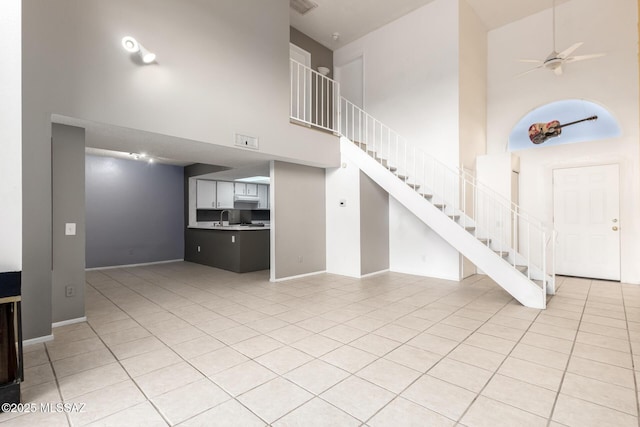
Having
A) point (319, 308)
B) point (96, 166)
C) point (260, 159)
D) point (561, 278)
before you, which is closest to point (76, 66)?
point (260, 159)

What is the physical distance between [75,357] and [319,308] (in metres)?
2.42

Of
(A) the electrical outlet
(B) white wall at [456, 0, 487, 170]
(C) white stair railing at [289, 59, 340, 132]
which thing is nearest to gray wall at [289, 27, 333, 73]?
(C) white stair railing at [289, 59, 340, 132]

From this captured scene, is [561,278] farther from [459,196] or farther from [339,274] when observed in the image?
[339,274]

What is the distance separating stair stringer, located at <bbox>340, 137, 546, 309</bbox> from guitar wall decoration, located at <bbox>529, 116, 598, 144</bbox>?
9.89ft

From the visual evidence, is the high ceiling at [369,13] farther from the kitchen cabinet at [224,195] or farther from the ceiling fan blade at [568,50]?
the kitchen cabinet at [224,195]

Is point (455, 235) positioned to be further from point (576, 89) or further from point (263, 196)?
point (263, 196)

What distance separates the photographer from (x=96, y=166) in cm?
658

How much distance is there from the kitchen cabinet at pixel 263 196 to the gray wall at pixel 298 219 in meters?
3.89

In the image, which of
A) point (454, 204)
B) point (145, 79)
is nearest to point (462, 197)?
point (454, 204)

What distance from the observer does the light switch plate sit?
332 centimetres

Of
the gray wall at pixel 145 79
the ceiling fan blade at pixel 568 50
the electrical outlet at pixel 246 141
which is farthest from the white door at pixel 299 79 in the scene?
the ceiling fan blade at pixel 568 50

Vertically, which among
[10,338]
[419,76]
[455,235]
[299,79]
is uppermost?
[299,79]

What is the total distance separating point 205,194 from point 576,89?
822cm

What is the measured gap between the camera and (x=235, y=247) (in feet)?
20.8
